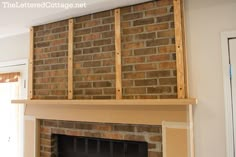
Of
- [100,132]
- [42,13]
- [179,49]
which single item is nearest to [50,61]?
[42,13]

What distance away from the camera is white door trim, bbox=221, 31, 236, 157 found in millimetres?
1820

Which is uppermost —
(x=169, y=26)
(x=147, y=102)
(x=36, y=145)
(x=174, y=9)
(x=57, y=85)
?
(x=174, y=9)

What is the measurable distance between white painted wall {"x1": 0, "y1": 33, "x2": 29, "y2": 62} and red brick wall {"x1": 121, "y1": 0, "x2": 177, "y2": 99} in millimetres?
1671

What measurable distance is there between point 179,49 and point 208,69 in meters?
0.31

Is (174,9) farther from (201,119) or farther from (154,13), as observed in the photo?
(201,119)

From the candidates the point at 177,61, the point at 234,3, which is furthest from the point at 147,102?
the point at 234,3

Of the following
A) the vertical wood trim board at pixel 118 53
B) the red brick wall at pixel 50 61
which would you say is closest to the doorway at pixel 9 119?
the red brick wall at pixel 50 61

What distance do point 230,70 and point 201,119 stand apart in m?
0.49

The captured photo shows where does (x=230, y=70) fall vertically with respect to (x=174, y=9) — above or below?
below

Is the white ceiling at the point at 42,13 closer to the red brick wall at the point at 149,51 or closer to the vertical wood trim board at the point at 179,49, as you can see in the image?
the red brick wall at the point at 149,51

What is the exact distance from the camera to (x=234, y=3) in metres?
1.87

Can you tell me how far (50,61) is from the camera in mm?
2670

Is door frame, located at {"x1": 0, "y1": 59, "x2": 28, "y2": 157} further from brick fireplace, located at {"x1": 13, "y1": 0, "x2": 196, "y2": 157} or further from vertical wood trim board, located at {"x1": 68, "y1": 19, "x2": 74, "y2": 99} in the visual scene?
vertical wood trim board, located at {"x1": 68, "y1": 19, "x2": 74, "y2": 99}

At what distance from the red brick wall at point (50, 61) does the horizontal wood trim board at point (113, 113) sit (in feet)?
0.54
